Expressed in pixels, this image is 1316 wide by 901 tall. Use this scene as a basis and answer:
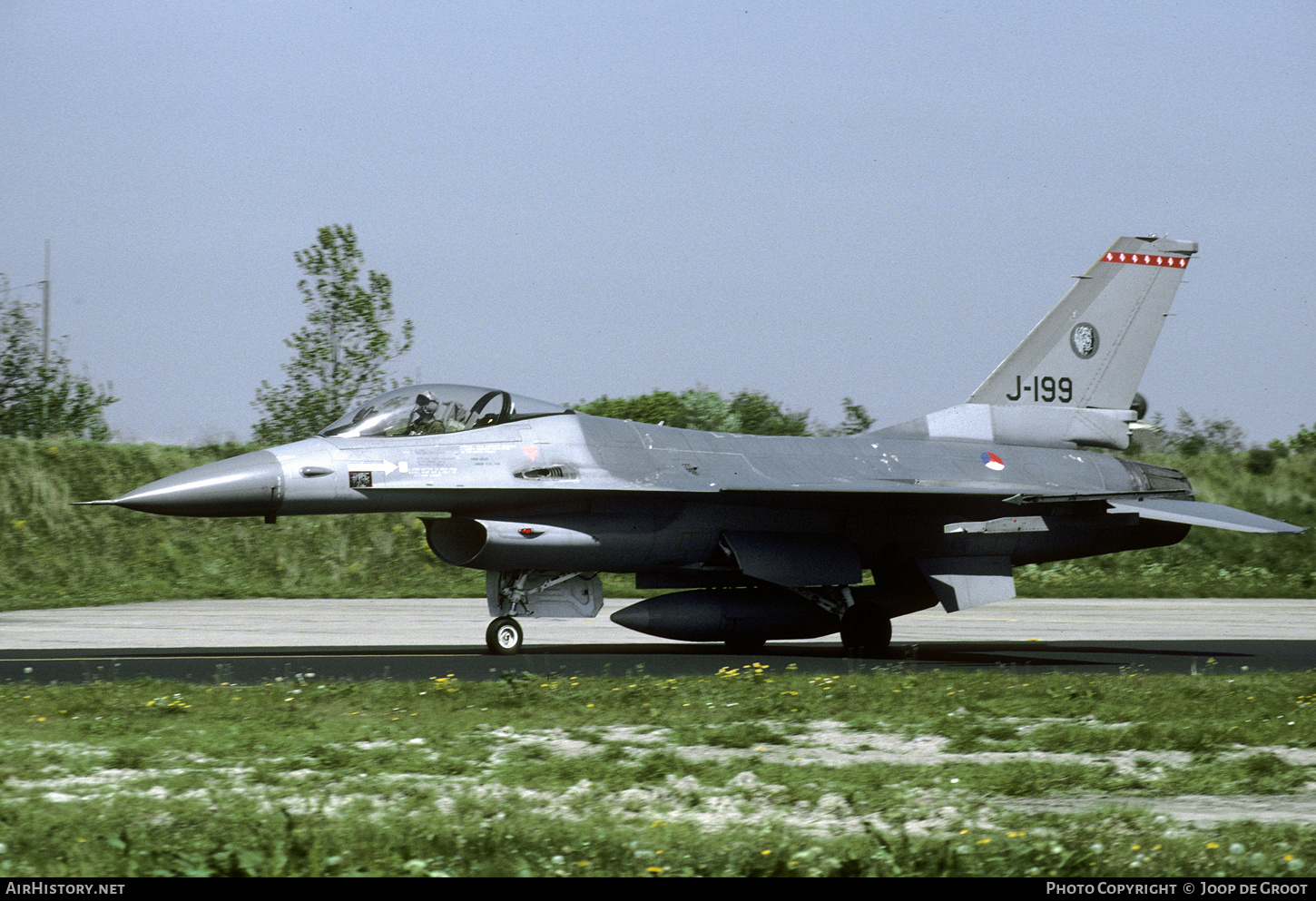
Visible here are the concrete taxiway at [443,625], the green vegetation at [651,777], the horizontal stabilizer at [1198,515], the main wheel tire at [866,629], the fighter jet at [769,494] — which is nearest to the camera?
the green vegetation at [651,777]

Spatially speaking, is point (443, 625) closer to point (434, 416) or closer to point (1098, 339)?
point (434, 416)

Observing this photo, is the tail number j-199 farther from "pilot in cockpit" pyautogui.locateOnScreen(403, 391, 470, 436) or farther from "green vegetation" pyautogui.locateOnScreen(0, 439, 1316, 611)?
"green vegetation" pyautogui.locateOnScreen(0, 439, 1316, 611)

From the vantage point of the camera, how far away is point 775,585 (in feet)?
53.3

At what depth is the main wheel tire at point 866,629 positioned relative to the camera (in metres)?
16.0

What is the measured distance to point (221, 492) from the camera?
42.4 feet

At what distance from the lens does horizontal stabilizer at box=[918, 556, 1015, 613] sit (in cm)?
1611

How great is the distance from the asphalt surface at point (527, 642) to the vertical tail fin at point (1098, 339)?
339cm

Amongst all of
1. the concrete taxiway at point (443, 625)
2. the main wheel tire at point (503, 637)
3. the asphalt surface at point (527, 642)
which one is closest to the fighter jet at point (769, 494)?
the main wheel tire at point (503, 637)

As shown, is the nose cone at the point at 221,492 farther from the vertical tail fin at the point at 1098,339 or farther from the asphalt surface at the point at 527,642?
the vertical tail fin at the point at 1098,339

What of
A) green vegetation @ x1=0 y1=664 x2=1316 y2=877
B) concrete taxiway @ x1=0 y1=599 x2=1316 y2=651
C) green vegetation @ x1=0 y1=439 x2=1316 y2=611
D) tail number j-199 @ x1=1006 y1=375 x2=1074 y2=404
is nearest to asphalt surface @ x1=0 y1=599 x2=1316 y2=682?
concrete taxiway @ x1=0 y1=599 x2=1316 y2=651

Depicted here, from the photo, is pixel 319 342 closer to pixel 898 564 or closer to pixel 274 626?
pixel 274 626

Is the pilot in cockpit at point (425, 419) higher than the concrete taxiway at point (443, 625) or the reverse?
higher

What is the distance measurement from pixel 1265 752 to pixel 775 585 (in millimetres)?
8514

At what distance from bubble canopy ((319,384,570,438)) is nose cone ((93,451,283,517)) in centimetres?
91
